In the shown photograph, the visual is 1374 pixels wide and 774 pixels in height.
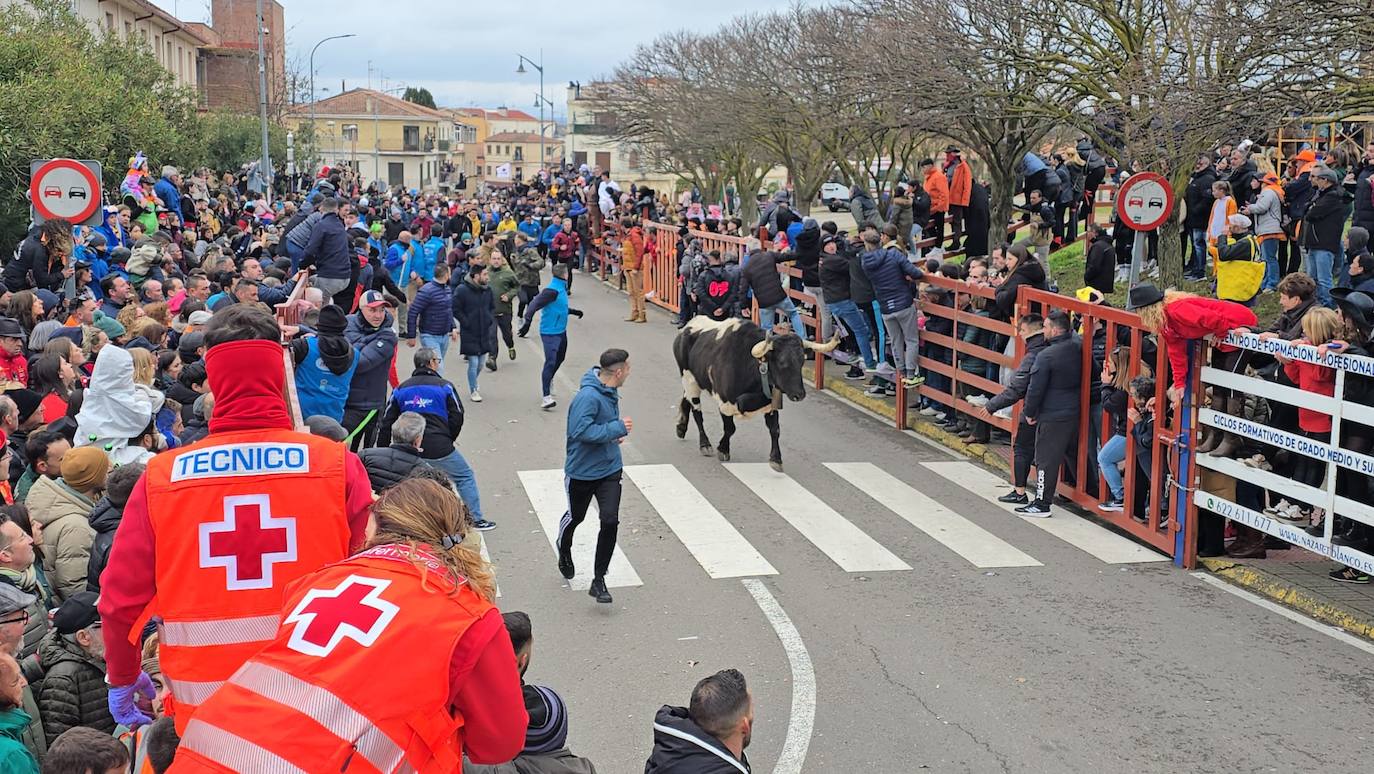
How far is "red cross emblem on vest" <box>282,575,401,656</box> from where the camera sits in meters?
3.36

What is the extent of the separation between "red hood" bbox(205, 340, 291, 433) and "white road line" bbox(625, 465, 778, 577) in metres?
6.44

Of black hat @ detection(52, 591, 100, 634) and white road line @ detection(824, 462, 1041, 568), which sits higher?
black hat @ detection(52, 591, 100, 634)

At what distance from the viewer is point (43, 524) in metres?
7.56

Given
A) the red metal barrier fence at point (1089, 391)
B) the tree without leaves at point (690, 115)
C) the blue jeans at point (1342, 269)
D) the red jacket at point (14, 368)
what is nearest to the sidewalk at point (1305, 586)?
the red metal barrier fence at point (1089, 391)

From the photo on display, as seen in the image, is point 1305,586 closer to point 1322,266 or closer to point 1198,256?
point 1322,266

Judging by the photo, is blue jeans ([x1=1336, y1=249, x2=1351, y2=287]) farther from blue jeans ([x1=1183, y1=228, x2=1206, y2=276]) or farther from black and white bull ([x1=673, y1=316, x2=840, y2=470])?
black and white bull ([x1=673, y1=316, x2=840, y2=470])

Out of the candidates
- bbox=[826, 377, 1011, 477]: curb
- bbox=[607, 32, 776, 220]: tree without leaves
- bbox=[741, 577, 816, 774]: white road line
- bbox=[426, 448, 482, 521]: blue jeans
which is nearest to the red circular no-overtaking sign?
bbox=[826, 377, 1011, 477]: curb

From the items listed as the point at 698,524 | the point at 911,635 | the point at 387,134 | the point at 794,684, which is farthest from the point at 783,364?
the point at 387,134

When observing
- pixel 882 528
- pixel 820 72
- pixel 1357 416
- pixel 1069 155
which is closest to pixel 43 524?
pixel 882 528

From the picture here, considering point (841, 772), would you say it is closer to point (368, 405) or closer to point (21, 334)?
point (368, 405)

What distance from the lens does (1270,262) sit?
2039cm

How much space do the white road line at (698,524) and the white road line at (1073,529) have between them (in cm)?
266

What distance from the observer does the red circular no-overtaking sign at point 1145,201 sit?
14617mm

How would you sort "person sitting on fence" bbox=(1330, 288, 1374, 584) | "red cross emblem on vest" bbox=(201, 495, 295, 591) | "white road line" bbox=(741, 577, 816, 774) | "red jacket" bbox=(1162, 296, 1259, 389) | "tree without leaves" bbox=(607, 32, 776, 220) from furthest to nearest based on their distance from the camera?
"tree without leaves" bbox=(607, 32, 776, 220) → "red jacket" bbox=(1162, 296, 1259, 389) → "person sitting on fence" bbox=(1330, 288, 1374, 584) → "white road line" bbox=(741, 577, 816, 774) → "red cross emblem on vest" bbox=(201, 495, 295, 591)
